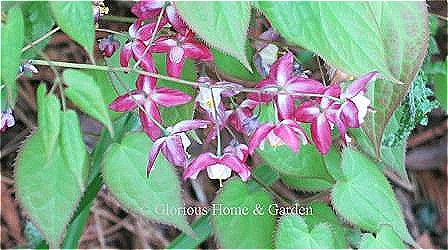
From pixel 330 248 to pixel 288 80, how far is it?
0.17 m

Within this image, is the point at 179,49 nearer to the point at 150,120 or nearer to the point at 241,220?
the point at 150,120

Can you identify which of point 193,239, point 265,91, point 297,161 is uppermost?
point 265,91

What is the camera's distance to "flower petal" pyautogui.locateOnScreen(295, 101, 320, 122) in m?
0.65

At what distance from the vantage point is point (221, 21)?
559mm

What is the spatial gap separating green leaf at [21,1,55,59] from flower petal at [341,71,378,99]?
27cm

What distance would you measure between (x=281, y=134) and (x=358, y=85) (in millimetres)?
79

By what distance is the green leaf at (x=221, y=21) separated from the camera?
0.55 metres

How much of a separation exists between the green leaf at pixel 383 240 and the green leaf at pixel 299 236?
0.11ft

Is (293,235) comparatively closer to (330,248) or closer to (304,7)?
(330,248)

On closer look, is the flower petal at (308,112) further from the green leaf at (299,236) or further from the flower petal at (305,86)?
the green leaf at (299,236)

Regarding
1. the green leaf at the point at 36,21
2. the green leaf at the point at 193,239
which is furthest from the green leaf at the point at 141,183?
the green leaf at the point at 193,239

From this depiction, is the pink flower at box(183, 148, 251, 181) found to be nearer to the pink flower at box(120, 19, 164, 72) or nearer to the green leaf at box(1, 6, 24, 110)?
the pink flower at box(120, 19, 164, 72)

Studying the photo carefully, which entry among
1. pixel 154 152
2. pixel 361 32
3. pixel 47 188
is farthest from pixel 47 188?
pixel 361 32

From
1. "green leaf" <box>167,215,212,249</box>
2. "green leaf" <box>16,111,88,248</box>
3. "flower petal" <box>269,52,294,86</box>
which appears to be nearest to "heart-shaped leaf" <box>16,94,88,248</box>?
"green leaf" <box>16,111,88,248</box>
